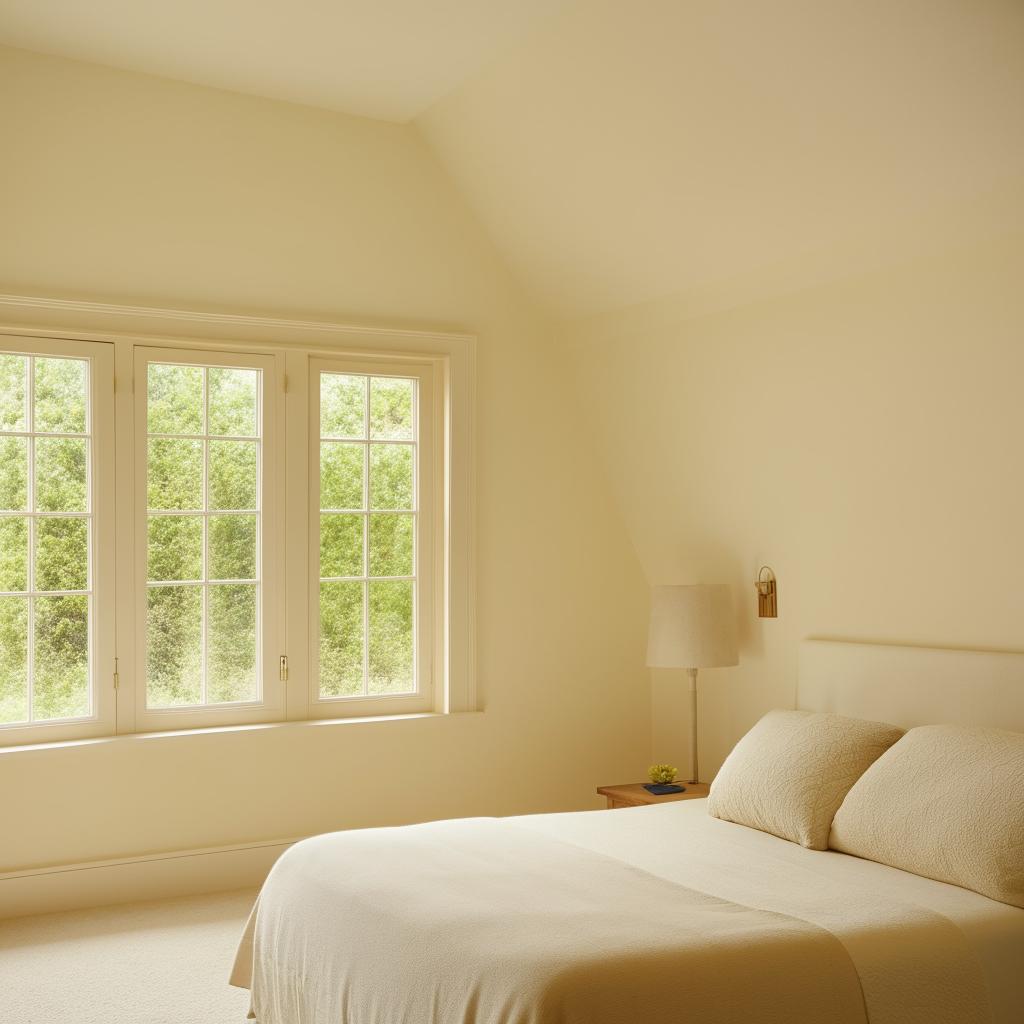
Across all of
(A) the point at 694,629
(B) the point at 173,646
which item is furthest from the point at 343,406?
(A) the point at 694,629

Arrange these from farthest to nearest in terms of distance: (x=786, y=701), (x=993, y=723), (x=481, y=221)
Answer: (x=481, y=221)
(x=786, y=701)
(x=993, y=723)

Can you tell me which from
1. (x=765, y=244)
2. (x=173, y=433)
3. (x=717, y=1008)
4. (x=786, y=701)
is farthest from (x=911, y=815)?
(x=173, y=433)

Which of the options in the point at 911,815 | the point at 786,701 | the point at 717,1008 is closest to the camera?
the point at 717,1008

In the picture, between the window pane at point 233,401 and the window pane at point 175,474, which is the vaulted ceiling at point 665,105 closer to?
the window pane at point 233,401

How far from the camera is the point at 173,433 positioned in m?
4.59

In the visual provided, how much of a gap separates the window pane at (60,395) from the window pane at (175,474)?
0.98 ft

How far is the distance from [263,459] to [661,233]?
1824 millimetres

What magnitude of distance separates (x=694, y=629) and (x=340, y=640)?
1.49m

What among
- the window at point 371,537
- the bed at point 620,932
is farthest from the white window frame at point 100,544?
the bed at point 620,932

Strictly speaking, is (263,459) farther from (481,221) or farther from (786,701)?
(786,701)

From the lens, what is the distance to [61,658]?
14.3 feet

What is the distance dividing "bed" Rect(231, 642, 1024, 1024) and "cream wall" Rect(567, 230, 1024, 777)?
483mm

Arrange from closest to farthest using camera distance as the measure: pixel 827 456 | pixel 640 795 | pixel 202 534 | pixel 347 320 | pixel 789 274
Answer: pixel 789 274 < pixel 827 456 < pixel 640 795 < pixel 202 534 < pixel 347 320

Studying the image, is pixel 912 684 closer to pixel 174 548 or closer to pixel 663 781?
pixel 663 781
